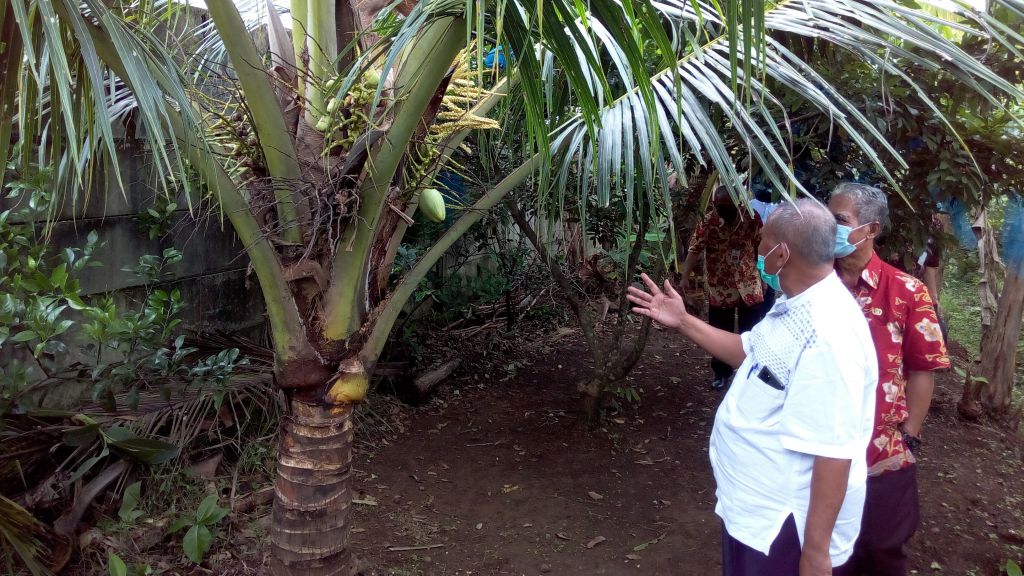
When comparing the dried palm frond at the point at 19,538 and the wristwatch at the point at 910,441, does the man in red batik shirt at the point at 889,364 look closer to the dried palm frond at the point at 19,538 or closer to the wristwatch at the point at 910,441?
the wristwatch at the point at 910,441

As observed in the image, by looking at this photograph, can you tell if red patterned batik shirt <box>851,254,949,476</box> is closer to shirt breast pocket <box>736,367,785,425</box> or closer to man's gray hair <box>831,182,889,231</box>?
man's gray hair <box>831,182,889,231</box>

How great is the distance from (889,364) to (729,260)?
2310 millimetres

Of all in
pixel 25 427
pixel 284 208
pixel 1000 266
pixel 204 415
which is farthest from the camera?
pixel 1000 266

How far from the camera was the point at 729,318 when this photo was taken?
Result: 15.3ft

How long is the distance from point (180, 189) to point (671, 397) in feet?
10.8

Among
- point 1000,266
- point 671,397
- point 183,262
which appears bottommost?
point 671,397

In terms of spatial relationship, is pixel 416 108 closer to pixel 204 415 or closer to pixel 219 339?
pixel 204 415

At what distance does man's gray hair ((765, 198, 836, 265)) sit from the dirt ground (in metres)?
1.72

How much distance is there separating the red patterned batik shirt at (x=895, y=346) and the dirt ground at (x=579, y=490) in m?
1.09

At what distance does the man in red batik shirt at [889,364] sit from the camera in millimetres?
2135

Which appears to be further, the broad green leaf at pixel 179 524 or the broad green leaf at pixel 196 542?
the broad green leaf at pixel 179 524

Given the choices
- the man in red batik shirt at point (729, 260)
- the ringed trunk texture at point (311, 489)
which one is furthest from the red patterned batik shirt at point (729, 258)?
the ringed trunk texture at point (311, 489)

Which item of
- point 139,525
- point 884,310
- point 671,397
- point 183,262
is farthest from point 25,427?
point 671,397

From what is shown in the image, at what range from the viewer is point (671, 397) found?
16.0 ft
